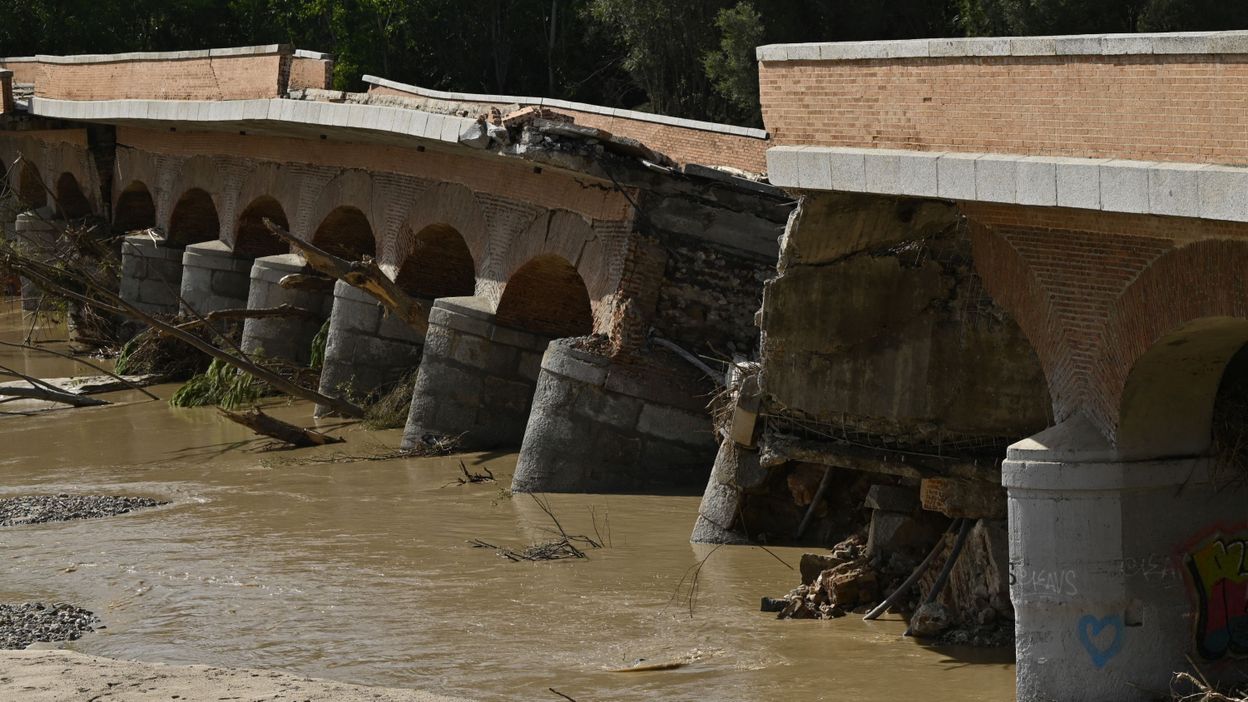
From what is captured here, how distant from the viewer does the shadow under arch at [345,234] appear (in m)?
19.5

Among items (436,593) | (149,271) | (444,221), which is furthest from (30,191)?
(436,593)

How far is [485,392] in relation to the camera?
51.2 feet

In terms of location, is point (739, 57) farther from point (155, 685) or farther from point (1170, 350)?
point (155, 685)

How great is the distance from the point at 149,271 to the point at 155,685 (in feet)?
54.2

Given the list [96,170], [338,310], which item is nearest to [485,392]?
[338,310]

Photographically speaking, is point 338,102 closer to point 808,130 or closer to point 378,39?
point 808,130

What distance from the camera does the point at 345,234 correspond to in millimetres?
19828

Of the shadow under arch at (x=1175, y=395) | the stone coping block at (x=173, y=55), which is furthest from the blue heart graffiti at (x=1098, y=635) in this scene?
the stone coping block at (x=173, y=55)

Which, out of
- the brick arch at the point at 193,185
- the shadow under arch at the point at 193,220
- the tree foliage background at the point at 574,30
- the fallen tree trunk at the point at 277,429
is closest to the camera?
the fallen tree trunk at the point at 277,429

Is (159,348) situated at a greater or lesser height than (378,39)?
lesser

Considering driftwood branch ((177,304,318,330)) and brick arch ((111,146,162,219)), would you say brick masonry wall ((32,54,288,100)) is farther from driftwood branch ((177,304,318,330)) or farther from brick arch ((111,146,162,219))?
driftwood branch ((177,304,318,330))

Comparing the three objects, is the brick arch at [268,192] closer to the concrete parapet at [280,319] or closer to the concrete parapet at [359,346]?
the concrete parapet at [280,319]

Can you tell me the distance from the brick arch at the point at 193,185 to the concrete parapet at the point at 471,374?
7658 mm

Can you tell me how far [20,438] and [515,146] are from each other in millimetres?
7046
